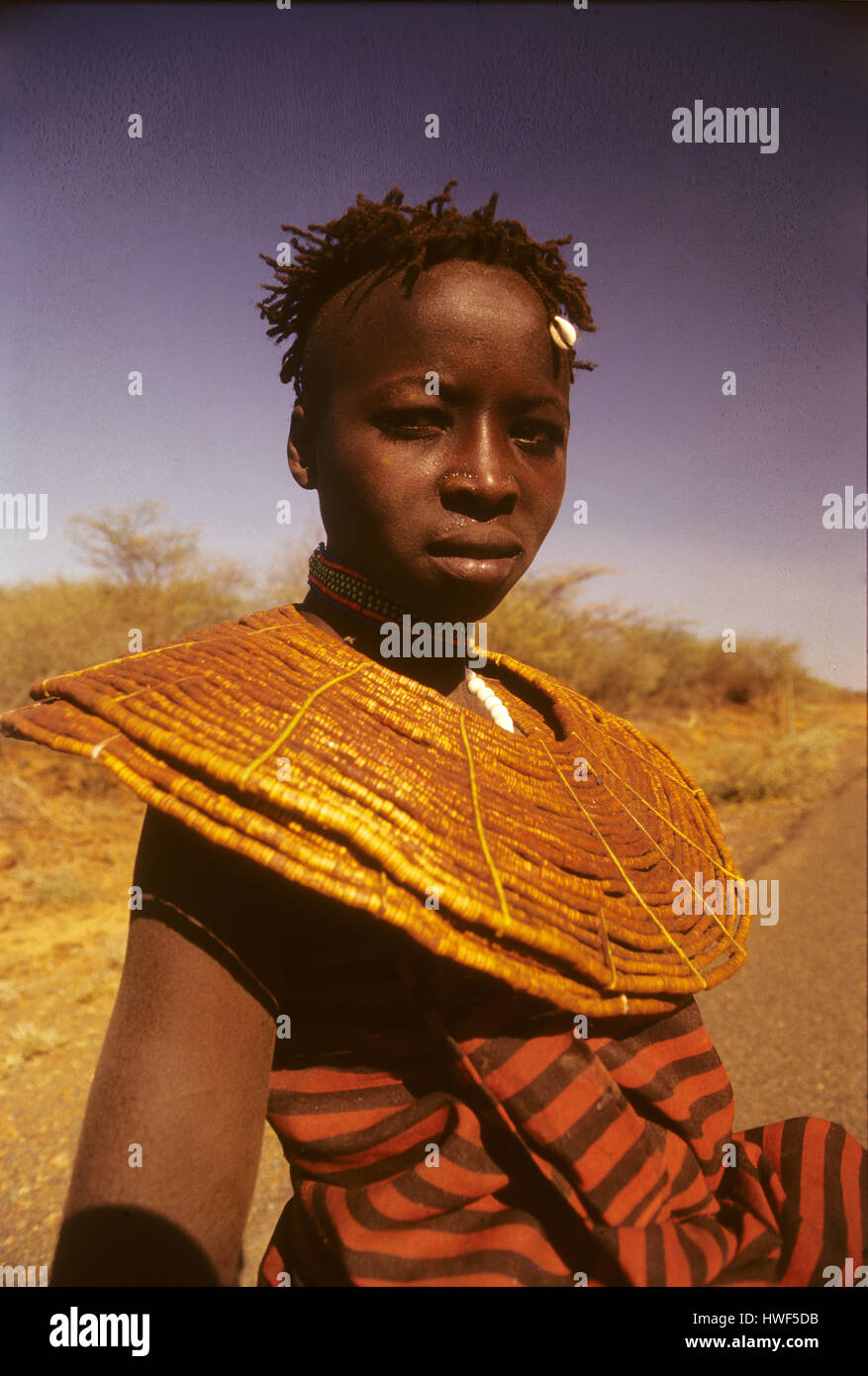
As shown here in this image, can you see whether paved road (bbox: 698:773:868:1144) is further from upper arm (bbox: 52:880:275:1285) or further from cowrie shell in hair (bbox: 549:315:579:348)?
cowrie shell in hair (bbox: 549:315:579:348)

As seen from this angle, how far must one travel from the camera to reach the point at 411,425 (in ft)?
3.01

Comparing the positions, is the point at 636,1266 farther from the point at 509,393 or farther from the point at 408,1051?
the point at 509,393

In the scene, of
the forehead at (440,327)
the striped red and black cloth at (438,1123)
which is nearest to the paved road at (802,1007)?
the striped red and black cloth at (438,1123)

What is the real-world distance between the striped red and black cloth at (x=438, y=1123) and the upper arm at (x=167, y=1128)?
0.12ft

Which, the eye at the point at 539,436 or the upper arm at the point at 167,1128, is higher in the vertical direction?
the eye at the point at 539,436

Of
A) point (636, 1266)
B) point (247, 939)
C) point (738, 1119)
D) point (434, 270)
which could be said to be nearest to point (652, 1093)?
point (636, 1266)

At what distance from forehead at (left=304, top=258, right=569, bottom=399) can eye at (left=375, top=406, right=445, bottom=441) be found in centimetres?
6

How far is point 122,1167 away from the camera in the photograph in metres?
0.66

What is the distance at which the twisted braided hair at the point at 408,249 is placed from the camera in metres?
0.96

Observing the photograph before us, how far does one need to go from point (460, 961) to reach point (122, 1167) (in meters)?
0.36

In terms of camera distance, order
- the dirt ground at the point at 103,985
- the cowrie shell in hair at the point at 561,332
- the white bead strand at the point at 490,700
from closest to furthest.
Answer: the cowrie shell in hair at the point at 561,332 < the white bead strand at the point at 490,700 < the dirt ground at the point at 103,985

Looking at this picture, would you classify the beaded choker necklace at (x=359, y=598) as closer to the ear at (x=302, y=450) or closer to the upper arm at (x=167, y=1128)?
the ear at (x=302, y=450)

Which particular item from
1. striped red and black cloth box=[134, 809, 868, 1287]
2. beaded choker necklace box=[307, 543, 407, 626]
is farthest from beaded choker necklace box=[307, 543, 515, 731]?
striped red and black cloth box=[134, 809, 868, 1287]

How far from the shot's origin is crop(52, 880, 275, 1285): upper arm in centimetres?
66
